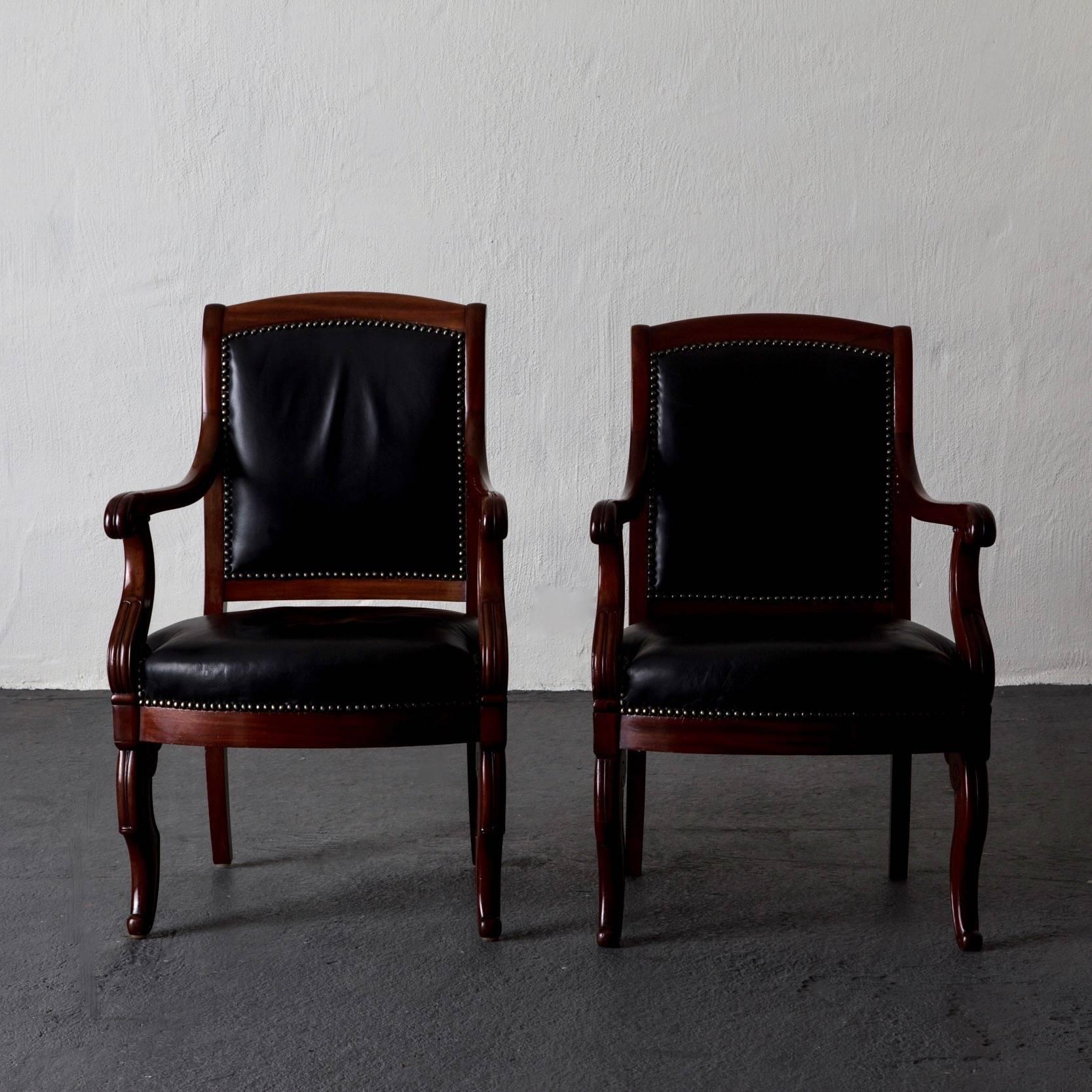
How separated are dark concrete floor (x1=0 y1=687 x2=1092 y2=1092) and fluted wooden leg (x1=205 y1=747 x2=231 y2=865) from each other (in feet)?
0.15

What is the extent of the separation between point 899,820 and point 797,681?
511 mm

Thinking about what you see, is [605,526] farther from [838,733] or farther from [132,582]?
[132,582]

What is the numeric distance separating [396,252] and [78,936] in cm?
216

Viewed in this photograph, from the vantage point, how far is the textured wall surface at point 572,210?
350 cm

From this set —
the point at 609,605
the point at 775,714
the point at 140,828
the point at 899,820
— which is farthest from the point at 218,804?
the point at 899,820

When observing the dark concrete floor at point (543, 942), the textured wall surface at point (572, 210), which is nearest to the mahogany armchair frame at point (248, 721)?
the dark concrete floor at point (543, 942)

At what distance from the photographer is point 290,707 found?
1863 mm

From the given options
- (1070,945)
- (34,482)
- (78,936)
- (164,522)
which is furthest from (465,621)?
(34,482)

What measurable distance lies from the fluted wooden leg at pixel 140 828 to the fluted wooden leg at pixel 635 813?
2.58 ft

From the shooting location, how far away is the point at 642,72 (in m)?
3.50

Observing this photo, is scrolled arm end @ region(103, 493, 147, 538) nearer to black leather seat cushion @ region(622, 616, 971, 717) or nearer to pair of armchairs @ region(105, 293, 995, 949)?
pair of armchairs @ region(105, 293, 995, 949)

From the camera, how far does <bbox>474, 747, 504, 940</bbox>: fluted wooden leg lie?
6.32 ft

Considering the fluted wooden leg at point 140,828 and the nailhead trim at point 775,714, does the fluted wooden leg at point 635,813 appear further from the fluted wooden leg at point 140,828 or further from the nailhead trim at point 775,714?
the fluted wooden leg at point 140,828

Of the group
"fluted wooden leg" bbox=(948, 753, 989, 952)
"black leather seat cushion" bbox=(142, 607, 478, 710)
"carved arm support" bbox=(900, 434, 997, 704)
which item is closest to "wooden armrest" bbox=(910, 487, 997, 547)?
"carved arm support" bbox=(900, 434, 997, 704)
